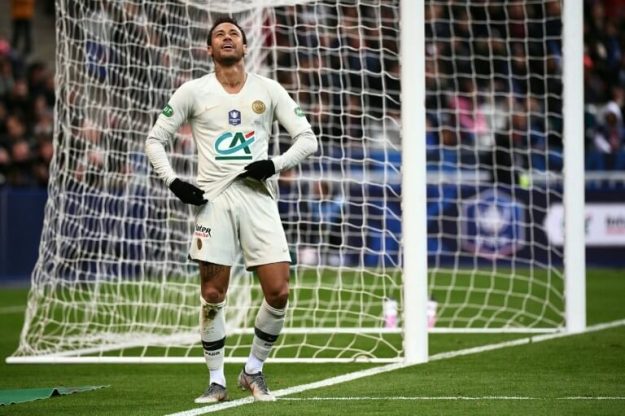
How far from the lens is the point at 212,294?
7457 mm

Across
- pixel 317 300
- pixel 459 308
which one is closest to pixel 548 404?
pixel 317 300

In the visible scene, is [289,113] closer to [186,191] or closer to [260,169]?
[260,169]

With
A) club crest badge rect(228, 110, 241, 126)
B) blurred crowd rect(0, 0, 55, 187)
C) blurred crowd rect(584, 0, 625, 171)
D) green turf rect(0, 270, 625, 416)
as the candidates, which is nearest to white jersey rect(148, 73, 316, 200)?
club crest badge rect(228, 110, 241, 126)

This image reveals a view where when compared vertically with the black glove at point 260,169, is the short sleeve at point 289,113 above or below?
above

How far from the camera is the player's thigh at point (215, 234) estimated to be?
737 cm

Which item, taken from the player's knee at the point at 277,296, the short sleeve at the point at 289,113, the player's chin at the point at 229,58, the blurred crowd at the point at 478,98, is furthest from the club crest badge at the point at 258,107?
the blurred crowd at the point at 478,98

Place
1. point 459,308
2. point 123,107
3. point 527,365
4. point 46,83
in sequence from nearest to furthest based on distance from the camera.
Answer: point 527,365, point 123,107, point 459,308, point 46,83

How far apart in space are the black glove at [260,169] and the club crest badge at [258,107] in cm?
31

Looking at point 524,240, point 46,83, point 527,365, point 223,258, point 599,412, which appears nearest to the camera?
point 599,412

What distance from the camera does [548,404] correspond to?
6.93 m

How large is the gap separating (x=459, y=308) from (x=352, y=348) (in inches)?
A: 148

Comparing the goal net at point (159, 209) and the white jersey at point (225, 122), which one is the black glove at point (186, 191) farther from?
the goal net at point (159, 209)

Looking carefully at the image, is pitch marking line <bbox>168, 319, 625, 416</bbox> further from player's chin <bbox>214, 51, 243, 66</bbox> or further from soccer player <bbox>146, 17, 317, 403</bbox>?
player's chin <bbox>214, 51, 243, 66</bbox>

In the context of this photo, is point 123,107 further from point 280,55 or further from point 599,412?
point 599,412
